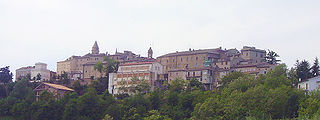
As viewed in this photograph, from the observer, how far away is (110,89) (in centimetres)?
8606

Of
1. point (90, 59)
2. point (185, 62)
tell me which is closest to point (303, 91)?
point (185, 62)

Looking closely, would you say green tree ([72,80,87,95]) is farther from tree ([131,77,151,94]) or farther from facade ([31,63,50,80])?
facade ([31,63,50,80])

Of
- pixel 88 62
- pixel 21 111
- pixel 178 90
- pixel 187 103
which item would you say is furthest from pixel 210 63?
pixel 21 111

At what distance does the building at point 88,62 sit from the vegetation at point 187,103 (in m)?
16.7

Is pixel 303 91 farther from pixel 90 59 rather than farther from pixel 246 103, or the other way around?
pixel 90 59

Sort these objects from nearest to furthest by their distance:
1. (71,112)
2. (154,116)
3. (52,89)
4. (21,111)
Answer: (154,116)
(71,112)
(21,111)
(52,89)

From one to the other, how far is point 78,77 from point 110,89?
13.7m

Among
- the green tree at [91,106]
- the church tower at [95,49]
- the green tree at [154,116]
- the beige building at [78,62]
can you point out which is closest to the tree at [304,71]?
the green tree at [154,116]

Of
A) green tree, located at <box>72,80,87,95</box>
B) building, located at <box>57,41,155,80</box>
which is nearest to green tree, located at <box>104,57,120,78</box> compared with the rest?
building, located at <box>57,41,155,80</box>

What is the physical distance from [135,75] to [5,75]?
26.1 meters

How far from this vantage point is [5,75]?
9531 cm

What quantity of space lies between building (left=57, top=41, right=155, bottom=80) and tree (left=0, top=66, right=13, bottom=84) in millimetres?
11637

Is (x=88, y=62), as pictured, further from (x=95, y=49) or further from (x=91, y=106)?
(x=91, y=106)

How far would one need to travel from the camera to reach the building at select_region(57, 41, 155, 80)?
97.9 meters
